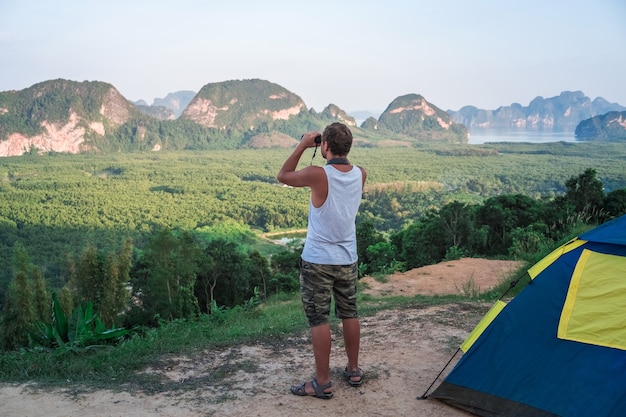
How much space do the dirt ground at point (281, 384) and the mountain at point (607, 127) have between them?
383 feet

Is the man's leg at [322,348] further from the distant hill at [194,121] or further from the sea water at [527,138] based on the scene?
the sea water at [527,138]

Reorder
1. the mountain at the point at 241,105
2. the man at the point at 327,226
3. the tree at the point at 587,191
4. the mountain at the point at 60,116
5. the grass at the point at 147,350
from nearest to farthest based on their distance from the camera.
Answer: the man at the point at 327,226 < the grass at the point at 147,350 < the tree at the point at 587,191 < the mountain at the point at 60,116 < the mountain at the point at 241,105

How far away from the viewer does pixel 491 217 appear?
1151 cm

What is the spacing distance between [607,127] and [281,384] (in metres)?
124

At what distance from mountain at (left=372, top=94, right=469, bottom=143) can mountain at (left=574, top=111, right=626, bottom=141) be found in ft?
81.5

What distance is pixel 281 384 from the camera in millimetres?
2934

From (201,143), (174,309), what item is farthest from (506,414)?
(201,143)

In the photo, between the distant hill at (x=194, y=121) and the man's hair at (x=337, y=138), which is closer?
the man's hair at (x=337, y=138)

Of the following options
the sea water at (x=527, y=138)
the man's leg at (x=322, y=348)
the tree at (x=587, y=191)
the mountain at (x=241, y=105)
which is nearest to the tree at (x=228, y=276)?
the tree at (x=587, y=191)

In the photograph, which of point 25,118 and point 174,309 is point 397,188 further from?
point 25,118

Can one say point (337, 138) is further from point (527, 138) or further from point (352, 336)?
point (527, 138)

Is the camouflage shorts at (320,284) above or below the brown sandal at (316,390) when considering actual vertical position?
above

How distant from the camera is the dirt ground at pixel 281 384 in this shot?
8.45 ft

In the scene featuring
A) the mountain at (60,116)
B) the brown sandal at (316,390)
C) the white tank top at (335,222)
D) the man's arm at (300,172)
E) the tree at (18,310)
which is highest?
the mountain at (60,116)
